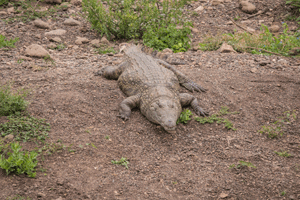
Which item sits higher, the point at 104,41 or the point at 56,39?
the point at 56,39

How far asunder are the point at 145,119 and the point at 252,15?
272 inches

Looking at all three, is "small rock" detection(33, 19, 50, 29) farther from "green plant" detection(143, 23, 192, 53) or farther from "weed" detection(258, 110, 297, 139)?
"weed" detection(258, 110, 297, 139)

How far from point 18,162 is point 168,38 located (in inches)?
218

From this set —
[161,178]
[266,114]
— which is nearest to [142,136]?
[161,178]

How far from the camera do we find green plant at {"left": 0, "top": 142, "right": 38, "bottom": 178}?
3.32m

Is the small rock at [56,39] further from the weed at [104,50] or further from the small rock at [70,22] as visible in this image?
the weed at [104,50]

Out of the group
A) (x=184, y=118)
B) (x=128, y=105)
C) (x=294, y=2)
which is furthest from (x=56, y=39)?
(x=294, y=2)

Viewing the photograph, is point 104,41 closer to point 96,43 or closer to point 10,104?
point 96,43

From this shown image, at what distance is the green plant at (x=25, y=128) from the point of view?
4.04 meters

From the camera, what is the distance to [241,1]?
33.2ft

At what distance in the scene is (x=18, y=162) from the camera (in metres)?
3.33

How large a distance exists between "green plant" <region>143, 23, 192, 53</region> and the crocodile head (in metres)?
3.02

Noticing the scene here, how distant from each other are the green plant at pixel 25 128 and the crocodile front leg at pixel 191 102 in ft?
8.16

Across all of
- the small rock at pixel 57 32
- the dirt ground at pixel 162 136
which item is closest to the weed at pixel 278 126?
the dirt ground at pixel 162 136
